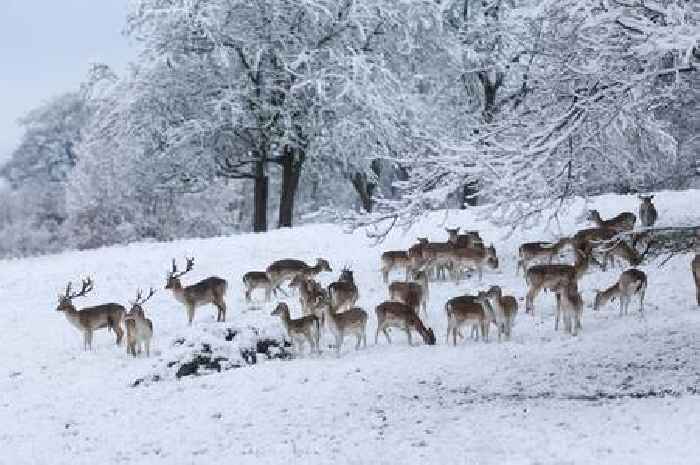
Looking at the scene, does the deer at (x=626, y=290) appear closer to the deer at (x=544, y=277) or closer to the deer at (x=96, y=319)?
the deer at (x=544, y=277)

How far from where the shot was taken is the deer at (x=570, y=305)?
49.7 ft

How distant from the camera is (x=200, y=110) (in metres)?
29.9

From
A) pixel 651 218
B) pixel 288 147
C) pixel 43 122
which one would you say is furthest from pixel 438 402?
pixel 43 122

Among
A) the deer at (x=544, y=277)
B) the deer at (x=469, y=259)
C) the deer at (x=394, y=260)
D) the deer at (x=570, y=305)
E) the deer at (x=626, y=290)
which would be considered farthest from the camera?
the deer at (x=394, y=260)

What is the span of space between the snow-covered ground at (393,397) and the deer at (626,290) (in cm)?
26

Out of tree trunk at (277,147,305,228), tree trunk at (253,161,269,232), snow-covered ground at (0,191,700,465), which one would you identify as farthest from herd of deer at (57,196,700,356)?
tree trunk at (253,161,269,232)

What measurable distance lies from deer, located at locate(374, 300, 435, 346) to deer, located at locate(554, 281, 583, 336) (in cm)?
222

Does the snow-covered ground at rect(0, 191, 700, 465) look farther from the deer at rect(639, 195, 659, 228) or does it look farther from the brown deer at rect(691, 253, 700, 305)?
the deer at rect(639, 195, 659, 228)

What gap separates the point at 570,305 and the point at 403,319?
2779 millimetres

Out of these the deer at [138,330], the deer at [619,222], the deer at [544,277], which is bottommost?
the deer at [138,330]

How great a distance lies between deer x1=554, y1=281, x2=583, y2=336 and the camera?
1515 centimetres

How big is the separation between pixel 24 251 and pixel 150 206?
2465cm

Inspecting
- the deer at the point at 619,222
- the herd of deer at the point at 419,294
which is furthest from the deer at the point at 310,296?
the deer at the point at 619,222

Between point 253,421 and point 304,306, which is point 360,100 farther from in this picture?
point 253,421
